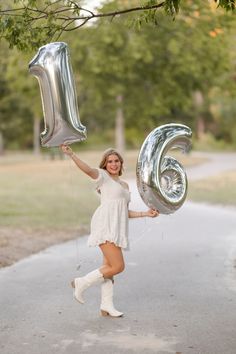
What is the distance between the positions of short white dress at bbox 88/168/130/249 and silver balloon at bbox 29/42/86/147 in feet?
1.57

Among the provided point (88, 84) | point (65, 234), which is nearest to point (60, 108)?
point (65, 234)

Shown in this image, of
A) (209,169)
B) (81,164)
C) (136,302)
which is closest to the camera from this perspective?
(81,164)

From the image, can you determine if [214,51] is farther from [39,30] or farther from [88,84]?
[39,30]

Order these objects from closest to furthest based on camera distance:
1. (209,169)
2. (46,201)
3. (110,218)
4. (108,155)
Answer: (110,218) → (108,155) → (46,201) → (209,169)

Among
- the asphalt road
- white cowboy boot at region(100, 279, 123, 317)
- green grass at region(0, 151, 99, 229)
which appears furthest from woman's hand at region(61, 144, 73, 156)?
green grass at region(0, 151, 99, 229)

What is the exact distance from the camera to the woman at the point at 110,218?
253 inches

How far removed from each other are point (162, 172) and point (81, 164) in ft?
2.57

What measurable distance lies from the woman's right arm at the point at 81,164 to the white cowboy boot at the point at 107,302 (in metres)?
1.04

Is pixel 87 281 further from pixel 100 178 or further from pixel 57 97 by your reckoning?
pixel 57 97

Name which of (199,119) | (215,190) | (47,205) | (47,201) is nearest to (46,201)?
(47,201)

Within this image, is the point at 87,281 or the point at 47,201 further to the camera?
the point at 47,201

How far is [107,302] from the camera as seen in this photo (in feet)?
21.8

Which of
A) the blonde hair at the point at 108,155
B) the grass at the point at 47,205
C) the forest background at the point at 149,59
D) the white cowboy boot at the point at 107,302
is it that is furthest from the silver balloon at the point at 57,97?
the forest background at the point at 149,59

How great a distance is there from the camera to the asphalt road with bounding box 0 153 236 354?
226 inches
